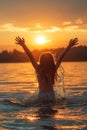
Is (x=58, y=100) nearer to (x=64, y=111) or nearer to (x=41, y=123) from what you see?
(x=64, y=111)

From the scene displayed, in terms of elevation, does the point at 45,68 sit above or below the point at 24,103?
Result: above

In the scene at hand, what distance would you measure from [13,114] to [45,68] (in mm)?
2201

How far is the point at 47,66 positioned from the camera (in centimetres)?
1327

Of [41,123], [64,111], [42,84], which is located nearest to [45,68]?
[42,84]

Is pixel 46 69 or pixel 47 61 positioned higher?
pixel 47 61

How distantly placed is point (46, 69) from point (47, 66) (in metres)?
0.14

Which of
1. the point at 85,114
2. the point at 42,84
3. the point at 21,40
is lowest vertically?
the point at 85,114

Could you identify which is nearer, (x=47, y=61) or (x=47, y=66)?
(x=47, y=61)

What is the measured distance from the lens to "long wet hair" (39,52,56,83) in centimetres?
1315

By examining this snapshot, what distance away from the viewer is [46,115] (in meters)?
11.7

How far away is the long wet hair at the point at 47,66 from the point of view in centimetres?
1315

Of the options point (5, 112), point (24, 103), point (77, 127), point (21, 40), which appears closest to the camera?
point (77, 127)

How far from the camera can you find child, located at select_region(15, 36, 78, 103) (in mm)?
13172

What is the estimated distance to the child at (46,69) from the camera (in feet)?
43.2
